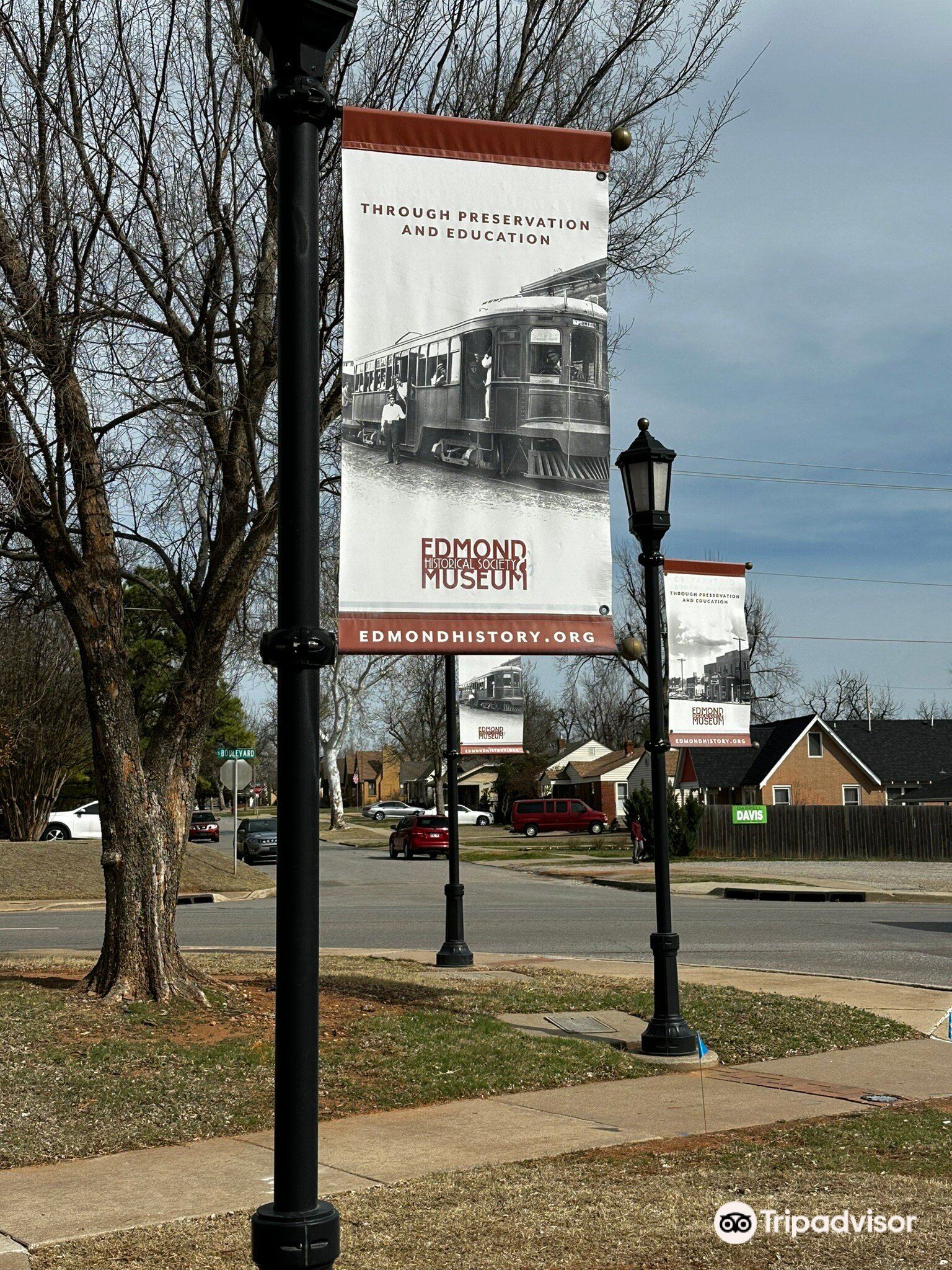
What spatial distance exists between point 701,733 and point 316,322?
21.5m

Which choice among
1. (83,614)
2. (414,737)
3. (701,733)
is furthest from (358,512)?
(414,737)

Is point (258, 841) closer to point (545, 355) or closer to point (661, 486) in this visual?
point (661, 486)

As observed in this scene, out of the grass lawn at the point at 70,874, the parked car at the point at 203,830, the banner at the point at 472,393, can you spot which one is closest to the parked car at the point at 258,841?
the grass lawn at the point at 70,874

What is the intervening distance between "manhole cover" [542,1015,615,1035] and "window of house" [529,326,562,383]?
5.22 m

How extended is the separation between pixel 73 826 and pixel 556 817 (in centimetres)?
2722

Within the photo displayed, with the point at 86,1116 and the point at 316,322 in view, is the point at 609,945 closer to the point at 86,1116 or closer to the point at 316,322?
the point at 86,1116

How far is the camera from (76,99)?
973cm

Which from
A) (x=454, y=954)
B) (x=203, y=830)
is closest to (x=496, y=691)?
(x=454, y=954)

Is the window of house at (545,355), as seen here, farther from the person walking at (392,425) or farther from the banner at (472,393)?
the person walking at (392,425)

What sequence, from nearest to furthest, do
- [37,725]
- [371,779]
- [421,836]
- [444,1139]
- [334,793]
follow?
[444,1139]
[37,725]
[421,836]
[334,793]
[371,779]

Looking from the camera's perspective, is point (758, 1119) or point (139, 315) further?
point (139, 315)

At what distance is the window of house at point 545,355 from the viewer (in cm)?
765

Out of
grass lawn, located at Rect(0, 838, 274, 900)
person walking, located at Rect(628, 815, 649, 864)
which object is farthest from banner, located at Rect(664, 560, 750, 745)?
person walking, located at Rect(628, 815, 649, 864)

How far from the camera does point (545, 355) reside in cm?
771
